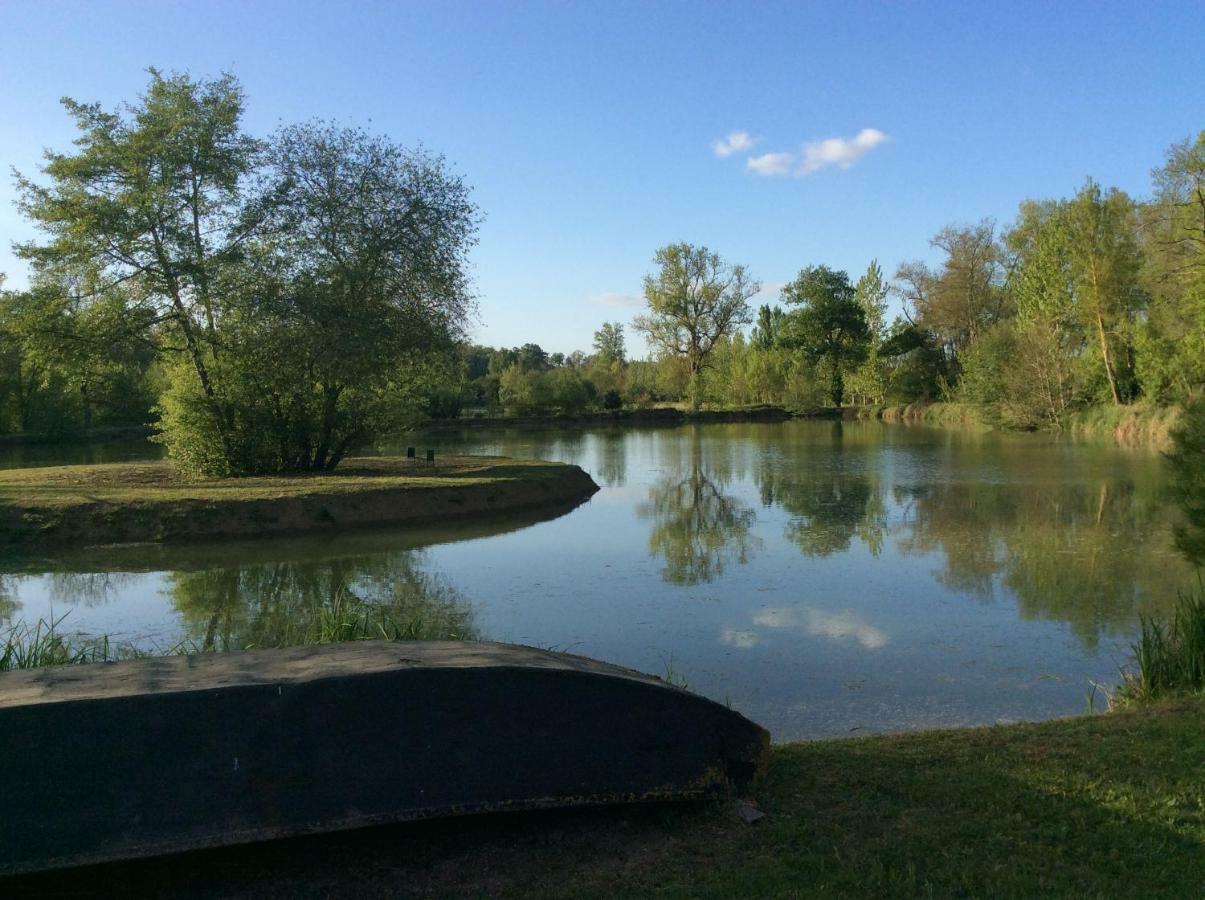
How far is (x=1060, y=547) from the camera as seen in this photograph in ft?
48.1

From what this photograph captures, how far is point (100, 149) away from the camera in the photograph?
24953 mm

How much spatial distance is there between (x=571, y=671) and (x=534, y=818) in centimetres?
73

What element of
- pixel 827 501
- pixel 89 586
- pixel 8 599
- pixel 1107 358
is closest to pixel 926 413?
pixel 1107 358

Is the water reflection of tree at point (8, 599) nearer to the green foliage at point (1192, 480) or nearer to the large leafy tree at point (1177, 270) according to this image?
the green foliage at point (1192, 480)

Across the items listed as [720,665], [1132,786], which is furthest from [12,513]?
[1132,786]

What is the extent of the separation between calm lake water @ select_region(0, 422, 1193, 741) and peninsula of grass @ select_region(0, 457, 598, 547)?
1001mm

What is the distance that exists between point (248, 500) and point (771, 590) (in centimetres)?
1164

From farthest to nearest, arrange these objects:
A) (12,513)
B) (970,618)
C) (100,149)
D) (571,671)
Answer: (100,149)
(12,513)
(970,618)
(571,671)

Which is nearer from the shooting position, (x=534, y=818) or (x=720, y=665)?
(x=534, y=818)

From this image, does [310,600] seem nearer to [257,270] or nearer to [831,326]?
[257,270]

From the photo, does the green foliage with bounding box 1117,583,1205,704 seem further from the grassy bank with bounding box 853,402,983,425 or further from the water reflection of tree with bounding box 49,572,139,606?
the grassy bank with bounding box 853,402,983,425

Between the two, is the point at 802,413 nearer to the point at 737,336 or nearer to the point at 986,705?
the point at 737,336

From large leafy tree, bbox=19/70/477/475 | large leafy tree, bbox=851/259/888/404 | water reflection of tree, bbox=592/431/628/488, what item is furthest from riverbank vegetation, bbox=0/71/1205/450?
large leafy tree, bbox=851/259/888/404

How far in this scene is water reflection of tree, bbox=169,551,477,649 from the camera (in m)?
9.77
